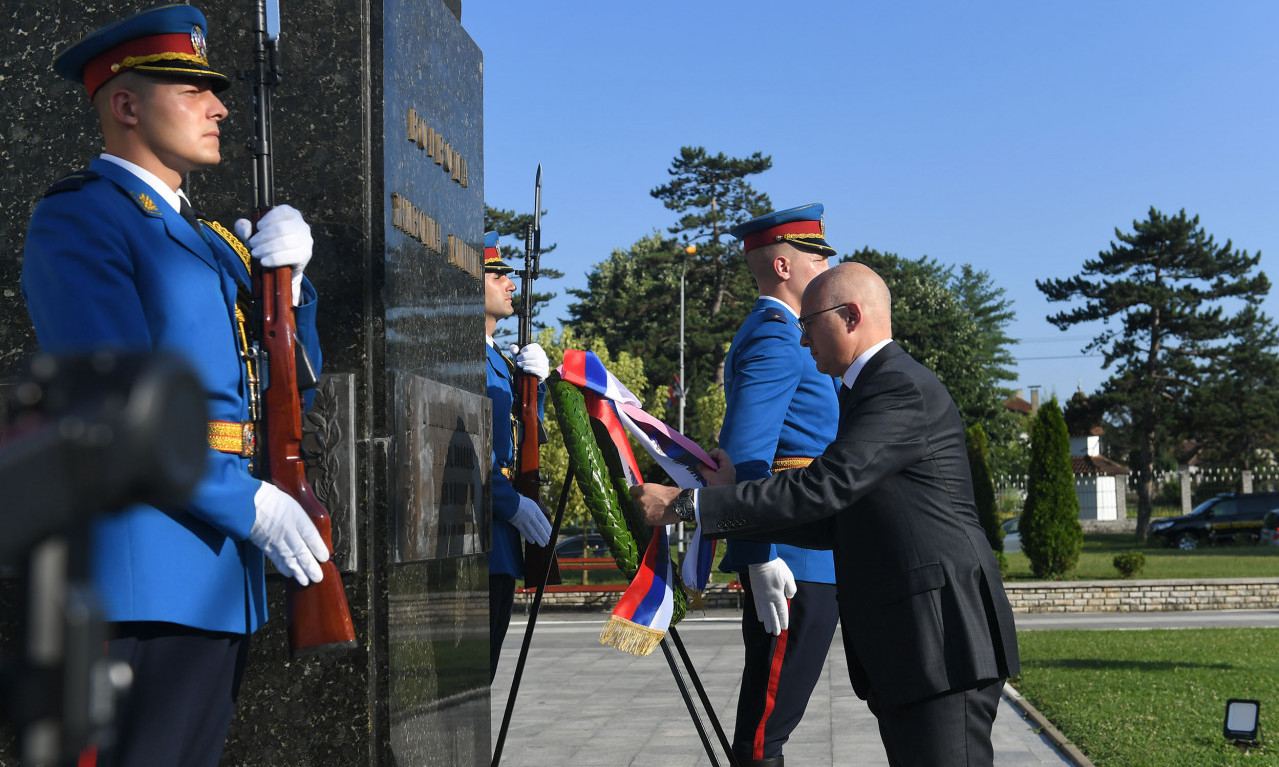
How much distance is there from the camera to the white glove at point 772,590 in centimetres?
462

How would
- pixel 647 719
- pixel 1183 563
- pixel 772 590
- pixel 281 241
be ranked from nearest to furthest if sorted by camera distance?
pixel 281 241 → pixel 772 590 → pixel 647 719 → pixel 1183 563

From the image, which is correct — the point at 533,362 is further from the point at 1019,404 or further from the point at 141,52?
the point at 1019,404

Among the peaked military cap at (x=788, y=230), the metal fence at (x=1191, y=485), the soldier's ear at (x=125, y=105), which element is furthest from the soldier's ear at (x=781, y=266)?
the metal fence at (x=1191, y=485)

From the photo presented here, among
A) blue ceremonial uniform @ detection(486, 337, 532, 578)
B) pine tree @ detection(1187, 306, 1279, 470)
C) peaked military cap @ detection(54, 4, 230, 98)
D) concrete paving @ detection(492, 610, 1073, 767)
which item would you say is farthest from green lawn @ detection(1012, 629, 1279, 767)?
pine tree @ detection(1187, 306, 1279, 470)

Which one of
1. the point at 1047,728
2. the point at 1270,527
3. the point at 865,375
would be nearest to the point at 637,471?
the point at 865,375

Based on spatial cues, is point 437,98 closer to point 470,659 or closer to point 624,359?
point 470,659

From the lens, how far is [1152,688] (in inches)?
407

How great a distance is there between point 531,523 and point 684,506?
202cm

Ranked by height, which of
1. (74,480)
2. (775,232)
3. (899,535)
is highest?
(775,232)

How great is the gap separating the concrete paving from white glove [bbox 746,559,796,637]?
2467 millimetres

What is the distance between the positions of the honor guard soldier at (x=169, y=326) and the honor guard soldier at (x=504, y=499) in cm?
241

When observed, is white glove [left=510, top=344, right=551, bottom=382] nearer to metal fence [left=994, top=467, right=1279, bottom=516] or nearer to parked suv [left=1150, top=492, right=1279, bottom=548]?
parked suv [left=1150, top=492, right=1279, bottom=548]

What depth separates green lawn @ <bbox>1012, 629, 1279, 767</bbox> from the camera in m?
7.38

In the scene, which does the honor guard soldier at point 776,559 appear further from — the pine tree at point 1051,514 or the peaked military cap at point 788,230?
the pine tree at point 1051,514
